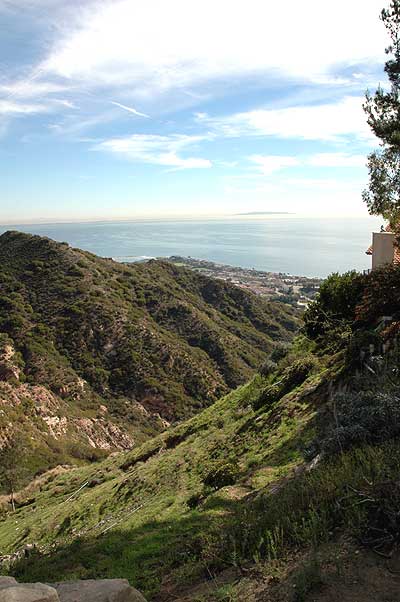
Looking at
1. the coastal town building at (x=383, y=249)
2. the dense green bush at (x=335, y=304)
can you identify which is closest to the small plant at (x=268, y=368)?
the dense green bush at (x=335, y=304)

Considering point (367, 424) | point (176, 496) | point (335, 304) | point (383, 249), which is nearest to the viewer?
point (367, 424)

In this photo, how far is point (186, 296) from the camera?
54.9m

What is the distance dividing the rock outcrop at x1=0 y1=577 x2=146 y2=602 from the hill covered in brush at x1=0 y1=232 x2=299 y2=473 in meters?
23.1

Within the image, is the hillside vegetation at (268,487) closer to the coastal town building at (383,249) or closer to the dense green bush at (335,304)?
the dense green bush at (335,304)

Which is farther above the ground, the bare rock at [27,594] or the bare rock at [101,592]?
the bare rock at [27,594]

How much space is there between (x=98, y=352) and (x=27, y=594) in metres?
35.7

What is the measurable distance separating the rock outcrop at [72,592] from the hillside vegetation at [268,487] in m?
0.68

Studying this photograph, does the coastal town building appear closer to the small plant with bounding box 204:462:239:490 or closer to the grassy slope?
the grassy slope

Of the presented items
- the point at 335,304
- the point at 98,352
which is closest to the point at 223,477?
the point at 335,304

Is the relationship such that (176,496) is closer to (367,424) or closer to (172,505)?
(172,505)

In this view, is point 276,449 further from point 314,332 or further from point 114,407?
point 114,407

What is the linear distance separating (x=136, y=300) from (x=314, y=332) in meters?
34.9

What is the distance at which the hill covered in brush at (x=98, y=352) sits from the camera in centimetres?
3052

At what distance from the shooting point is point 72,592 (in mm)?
3889
